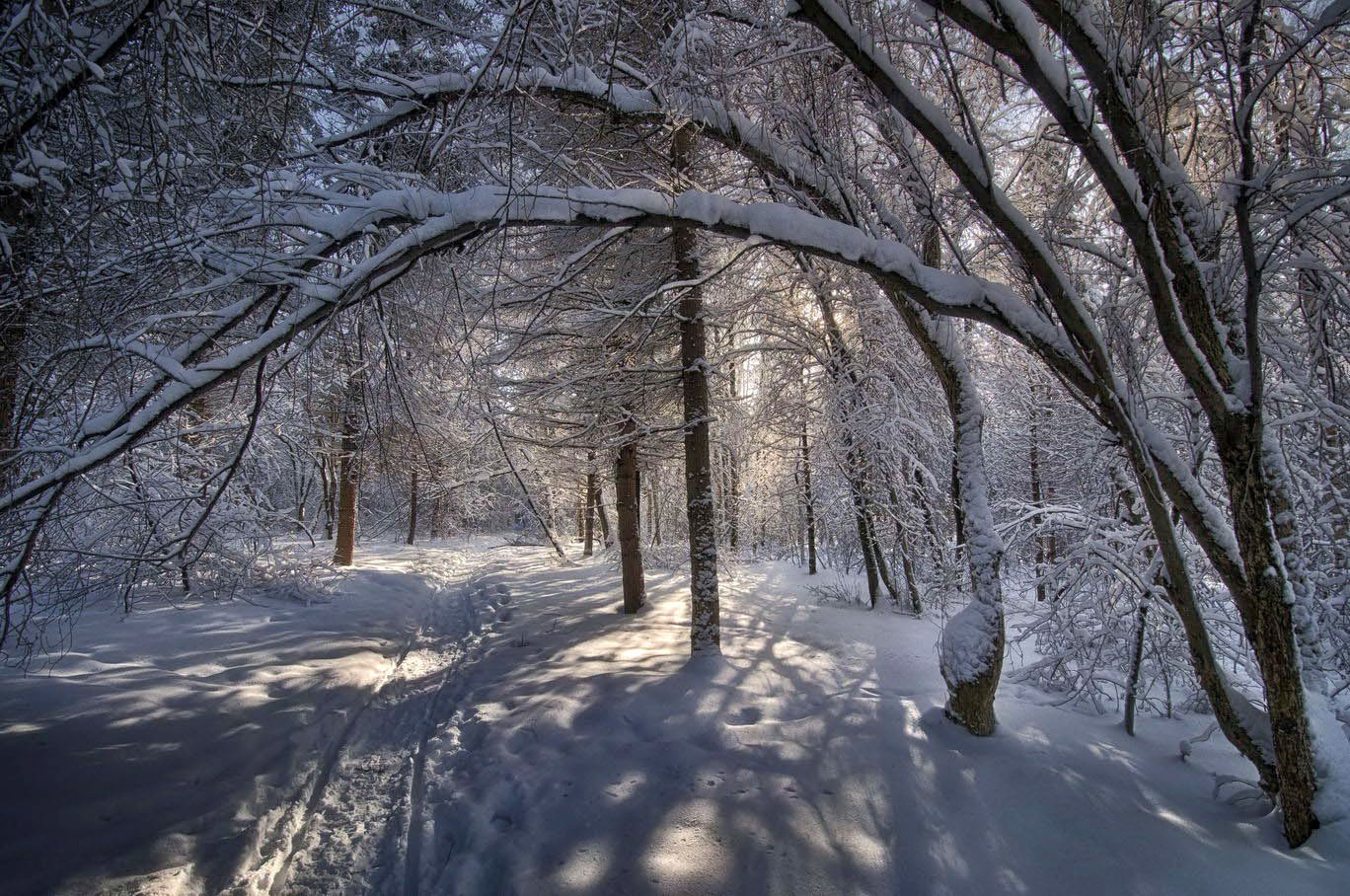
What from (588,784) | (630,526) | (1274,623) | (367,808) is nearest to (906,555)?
(630,526)

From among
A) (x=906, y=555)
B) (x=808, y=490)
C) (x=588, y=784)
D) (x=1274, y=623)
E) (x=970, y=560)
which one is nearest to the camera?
(x=1274, y=623)

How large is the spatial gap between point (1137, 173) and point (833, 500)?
958 centimetres

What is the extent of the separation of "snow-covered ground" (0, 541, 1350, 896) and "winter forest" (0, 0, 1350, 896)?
1.3 inches

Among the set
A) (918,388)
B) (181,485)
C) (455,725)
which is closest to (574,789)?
(455,725)

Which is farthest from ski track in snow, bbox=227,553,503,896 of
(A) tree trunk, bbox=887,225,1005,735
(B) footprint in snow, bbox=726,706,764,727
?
(A) tree trunk, bbox=887,225,1005,735

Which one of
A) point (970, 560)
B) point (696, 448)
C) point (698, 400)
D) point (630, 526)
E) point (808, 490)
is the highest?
point (698, 400)

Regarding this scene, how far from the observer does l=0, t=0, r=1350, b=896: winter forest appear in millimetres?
2826

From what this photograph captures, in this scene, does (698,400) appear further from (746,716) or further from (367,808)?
(367,808)

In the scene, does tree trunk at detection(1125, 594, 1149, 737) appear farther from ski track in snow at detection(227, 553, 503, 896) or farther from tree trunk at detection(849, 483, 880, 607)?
tree trunk at detection(849, 483, 880, 607)

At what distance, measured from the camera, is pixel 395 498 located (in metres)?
4.92

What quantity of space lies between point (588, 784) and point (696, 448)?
14.2 ft

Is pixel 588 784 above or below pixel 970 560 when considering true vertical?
below

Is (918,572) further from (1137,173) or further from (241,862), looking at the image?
(241,862)

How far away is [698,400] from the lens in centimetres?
757
